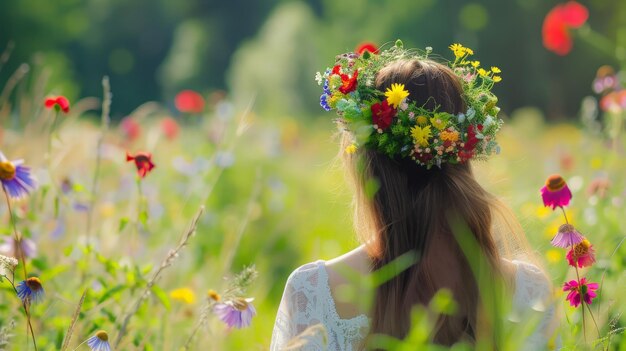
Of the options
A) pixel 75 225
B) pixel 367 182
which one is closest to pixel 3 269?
pixel 367 182

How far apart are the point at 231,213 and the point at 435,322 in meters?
3.85

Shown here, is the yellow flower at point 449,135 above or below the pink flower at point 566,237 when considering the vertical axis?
above

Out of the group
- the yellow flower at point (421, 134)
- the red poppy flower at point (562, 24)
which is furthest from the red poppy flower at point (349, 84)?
the red poppy flower at point (562, 24)

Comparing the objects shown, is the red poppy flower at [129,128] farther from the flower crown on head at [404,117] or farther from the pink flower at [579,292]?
the pink flower at [579,292]

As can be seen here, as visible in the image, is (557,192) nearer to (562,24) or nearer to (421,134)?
(421,134)

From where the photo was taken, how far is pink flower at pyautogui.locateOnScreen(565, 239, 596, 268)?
6.13 ft

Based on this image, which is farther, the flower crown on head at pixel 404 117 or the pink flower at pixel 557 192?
the flower crown on head at pixel 404 117

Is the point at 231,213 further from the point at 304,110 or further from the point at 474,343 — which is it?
the point at 304,110

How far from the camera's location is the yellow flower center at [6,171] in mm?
1950

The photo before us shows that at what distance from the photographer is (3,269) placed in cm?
178

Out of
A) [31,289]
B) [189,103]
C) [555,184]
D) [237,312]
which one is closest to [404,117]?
[555,184]

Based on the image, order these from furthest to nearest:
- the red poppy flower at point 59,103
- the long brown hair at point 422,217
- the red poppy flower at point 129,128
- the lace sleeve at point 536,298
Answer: the red poppy flower at point 129,128 < the red poppy flower at point 59,103 < the lace sleeve at point 536,298 < the long brown hair at point 422,217

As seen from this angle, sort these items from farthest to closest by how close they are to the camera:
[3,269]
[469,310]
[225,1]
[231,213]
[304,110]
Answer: [225,1] → [304,110] → [231,213] → [469,310] → [3,269]

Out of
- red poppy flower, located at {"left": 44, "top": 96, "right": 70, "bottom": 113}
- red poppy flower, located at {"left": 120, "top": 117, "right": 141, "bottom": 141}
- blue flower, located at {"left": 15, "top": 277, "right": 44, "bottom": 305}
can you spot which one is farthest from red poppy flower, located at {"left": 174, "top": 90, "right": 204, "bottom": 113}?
blue flower, located at {"left": 15, "top": 277, "right": 44, "bottom": 305}
